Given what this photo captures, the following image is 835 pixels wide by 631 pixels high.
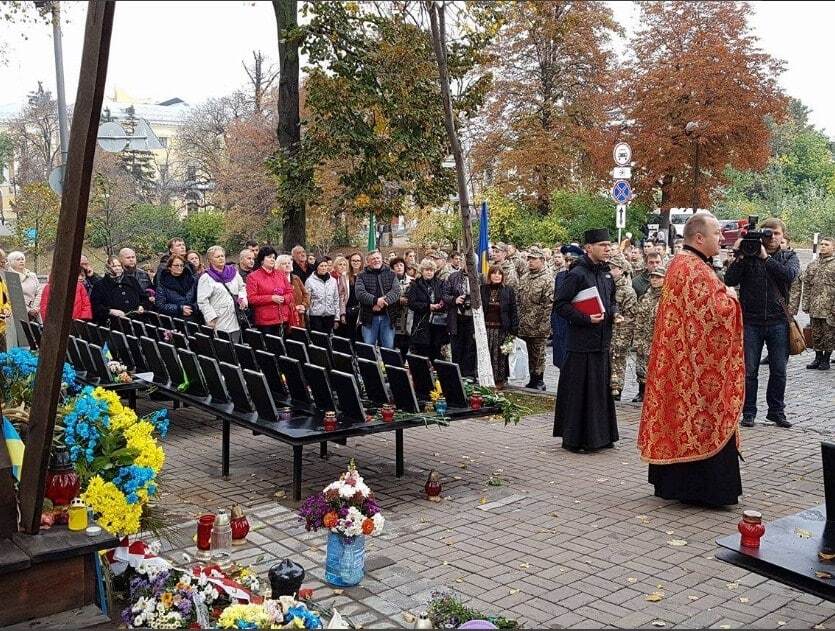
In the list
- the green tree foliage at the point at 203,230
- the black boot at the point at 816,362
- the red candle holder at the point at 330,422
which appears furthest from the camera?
the green tree foliage at the point at 203,230

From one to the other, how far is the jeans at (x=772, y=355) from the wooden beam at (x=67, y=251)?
25.3 feet

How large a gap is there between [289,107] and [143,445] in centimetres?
1185

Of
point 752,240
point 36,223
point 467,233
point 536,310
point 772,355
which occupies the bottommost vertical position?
point 772,355

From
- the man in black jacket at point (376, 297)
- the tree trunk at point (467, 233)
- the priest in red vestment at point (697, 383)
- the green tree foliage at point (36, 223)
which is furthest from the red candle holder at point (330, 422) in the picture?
the green tree foliage at point (36, 223)

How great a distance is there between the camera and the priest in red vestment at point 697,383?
642cm

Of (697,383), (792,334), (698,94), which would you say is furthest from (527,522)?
(698,94)

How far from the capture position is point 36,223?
792 inches

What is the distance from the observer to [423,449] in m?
8.62

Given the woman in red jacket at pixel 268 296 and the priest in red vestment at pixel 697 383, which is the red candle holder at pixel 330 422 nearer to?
the priest in red vestment at pixel 697 383

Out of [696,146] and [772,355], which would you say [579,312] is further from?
[696,146]

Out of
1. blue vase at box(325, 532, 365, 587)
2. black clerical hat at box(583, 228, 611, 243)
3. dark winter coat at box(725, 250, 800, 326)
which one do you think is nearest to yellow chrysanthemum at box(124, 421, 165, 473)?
blue vase at box(325, 532, 365, 587)

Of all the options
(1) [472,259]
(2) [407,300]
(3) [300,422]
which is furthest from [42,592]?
(2) [407,300]

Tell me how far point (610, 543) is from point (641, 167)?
30.0m

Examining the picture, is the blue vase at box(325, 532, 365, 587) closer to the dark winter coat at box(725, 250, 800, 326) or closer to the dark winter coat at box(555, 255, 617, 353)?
the dark winter coat at box(555, 255, 617, 353)
